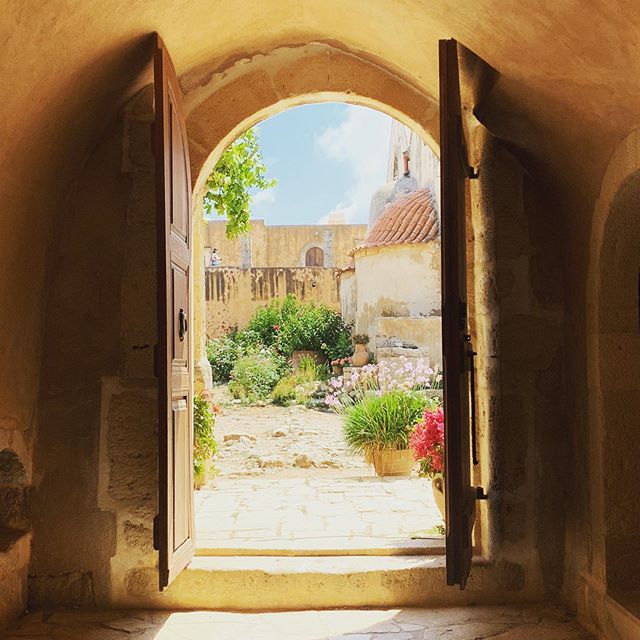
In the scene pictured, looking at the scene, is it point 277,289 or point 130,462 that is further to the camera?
point 277,289

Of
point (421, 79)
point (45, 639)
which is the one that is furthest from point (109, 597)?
point (421, 79)

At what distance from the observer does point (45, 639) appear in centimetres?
324

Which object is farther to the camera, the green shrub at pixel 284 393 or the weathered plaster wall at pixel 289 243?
the weathered plaster wall at pixel 289 243

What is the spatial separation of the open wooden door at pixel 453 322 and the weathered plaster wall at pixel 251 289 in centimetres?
1700

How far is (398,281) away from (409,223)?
1.24 m

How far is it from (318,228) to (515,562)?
87.2ft

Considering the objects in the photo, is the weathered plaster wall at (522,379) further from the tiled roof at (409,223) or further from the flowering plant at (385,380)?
the tiled roof at (409,223)

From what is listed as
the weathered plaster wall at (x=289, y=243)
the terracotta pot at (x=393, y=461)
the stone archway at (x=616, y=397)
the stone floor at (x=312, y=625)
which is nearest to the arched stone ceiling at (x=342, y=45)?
the stone archway at (x=616, y=397)

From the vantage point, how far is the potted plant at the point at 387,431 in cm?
661

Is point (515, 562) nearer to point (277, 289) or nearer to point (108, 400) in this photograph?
point (108, 400)

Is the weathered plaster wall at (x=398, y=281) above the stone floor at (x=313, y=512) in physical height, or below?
above

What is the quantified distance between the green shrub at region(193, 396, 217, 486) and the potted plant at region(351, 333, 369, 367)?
885cm

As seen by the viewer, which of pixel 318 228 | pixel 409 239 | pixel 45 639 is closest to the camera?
pixel 45 639

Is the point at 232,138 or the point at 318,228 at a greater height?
the point at 318,228
